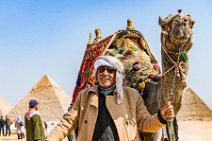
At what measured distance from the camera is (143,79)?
6.91m

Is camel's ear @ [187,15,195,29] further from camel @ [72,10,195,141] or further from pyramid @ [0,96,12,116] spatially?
pyramid @ [0,96,12,116]

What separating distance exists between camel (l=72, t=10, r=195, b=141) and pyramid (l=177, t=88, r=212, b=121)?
78.4 metres

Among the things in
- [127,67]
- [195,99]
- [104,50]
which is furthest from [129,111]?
[195,99]

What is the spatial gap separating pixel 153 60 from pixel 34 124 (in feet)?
6.97

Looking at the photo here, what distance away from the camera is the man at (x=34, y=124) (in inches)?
320

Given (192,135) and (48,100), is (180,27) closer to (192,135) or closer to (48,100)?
(192,135)

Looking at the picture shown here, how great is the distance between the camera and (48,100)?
9788 cm

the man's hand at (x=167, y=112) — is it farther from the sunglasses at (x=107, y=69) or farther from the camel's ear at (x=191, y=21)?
the camel's ear at (x=191, y=21)

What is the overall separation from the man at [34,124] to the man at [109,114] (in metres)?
3.61

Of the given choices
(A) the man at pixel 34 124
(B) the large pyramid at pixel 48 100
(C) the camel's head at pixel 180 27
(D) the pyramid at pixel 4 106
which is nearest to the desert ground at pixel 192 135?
(A) the man at pixel 34 124

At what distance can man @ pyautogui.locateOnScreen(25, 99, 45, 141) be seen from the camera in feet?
26.6

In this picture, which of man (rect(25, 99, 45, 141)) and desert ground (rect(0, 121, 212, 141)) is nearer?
man (rect(25, 99, 45, 141))

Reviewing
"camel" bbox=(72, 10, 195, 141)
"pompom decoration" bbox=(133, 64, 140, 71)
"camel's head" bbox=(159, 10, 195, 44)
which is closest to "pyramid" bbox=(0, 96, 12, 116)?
"camel" bbox=(72, 10, 195, 141)

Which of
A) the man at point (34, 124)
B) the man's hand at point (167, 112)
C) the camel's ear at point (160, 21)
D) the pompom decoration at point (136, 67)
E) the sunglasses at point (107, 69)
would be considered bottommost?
the man's hand at point (167, 112)
